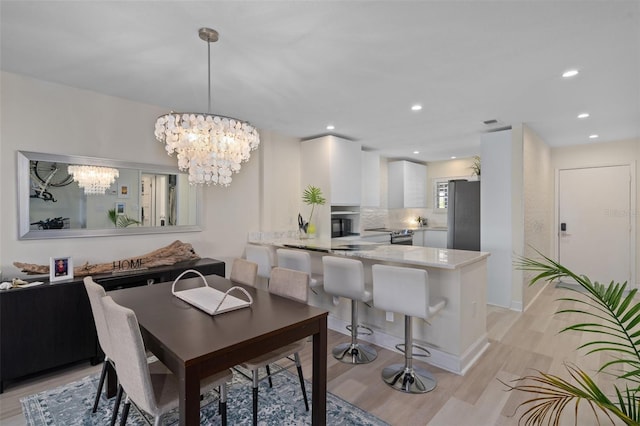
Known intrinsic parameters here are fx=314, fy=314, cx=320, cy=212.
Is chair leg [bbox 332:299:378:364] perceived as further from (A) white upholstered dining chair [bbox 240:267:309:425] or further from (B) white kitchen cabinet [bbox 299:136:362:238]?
(B) white kitchen cabinet [bbox 299:136:362:238]

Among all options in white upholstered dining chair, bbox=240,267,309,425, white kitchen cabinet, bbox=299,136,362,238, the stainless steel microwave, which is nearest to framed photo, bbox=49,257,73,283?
white upholstered dining chair, bbox=240,267,309,425

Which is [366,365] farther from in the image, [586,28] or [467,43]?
[586,28]

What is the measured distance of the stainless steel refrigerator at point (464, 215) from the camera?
458 cm

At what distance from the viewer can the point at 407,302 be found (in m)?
2.35

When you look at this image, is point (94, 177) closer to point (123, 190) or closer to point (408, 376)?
point (123, 190)

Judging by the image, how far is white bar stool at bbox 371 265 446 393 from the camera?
7.48 ft

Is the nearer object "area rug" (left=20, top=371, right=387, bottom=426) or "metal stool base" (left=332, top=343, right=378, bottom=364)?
"area rug" (left=20, top=371, right=387, bottom=426)

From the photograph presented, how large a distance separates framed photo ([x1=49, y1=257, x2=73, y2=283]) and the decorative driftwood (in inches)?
3.8

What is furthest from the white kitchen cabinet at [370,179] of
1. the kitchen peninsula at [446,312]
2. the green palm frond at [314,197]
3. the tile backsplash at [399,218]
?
the kitchen peninsula at [446,312]

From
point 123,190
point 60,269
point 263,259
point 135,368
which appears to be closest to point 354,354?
point 263,259

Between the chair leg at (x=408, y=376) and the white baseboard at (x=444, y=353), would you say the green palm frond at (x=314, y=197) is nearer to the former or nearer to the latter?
the white baseboard at (x=444, y=353)

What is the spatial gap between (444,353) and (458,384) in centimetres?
28

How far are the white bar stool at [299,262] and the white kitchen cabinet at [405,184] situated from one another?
3.76 meters

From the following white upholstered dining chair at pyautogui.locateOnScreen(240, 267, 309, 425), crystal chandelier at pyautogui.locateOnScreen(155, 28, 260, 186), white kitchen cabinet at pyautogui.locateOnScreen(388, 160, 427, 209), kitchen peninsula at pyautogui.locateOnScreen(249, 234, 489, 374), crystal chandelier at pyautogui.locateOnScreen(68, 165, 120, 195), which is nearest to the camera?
white upholstered dining chair at pyautogui.locateOnScreen(240, 267, 309, 425)
